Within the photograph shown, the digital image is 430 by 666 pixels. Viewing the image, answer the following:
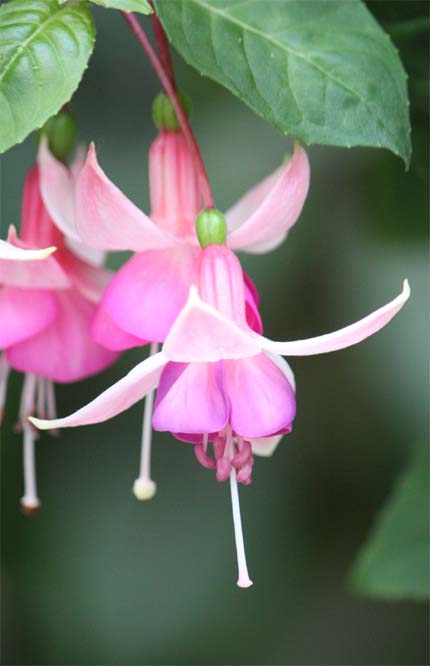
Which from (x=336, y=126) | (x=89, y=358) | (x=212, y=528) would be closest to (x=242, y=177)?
(x=212, y=528)

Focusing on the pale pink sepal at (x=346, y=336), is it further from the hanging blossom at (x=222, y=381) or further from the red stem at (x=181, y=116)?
the red stem at (x=181, y=116)

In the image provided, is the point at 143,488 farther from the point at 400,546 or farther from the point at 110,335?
the point at 400,546

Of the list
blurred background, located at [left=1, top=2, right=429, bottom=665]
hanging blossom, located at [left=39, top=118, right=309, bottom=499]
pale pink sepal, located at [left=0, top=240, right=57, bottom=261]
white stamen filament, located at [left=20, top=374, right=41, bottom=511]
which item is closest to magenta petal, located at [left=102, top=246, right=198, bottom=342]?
hanging blossom, located at [left=39, top=118, right=309, bottom=499]

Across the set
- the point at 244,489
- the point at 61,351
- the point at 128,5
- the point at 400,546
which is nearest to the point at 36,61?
the point at 128,5

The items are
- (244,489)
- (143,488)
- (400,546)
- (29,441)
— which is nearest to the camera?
(143,488)

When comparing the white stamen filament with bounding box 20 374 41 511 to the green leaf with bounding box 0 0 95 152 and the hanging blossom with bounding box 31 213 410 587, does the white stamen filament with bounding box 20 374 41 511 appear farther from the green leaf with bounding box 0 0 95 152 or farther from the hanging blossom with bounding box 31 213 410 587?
the green leaf with bounding box 0 0 95 152

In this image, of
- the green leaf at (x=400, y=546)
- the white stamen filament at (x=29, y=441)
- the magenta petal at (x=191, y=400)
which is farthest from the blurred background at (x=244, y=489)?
the magenta petal at (x=191, y=400)

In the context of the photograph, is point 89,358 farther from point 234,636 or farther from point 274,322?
point 234,636

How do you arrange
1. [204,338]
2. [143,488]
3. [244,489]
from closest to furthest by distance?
[204,338], [143,488], [244,489]
